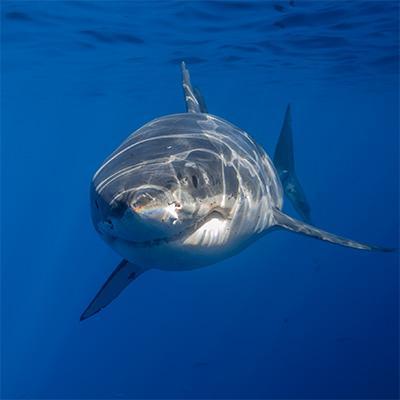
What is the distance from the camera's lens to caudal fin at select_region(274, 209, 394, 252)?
4781 mm

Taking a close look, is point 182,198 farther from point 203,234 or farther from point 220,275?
point 220,275

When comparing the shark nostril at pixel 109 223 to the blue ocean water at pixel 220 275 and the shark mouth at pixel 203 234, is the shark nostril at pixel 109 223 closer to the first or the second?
the shark mouth at pixel 203 234

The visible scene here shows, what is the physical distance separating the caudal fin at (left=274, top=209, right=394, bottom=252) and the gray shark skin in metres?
0.01

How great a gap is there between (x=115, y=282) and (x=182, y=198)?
304cm

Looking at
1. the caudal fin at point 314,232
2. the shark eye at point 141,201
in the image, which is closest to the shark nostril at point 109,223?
the shark eye at point 141,201

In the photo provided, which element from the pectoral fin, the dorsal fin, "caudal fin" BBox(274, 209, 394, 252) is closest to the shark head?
"caudal fin" BBox(274, 209, 394, 252)

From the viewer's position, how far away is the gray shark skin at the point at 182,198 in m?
2.92

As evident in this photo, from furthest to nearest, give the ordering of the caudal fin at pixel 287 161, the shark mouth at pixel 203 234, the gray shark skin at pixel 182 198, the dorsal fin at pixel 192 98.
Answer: the caudal fin at pixel 287 161, the dorsal fin at pixel 192 98, the shark mouth at pixel 203 234, the gray shark skin at pixel 182 198

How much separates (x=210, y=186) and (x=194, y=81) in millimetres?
28568

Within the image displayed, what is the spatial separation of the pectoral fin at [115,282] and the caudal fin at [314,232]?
5.90 feet

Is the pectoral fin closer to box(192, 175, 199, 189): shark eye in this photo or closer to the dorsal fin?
the dorsal fin

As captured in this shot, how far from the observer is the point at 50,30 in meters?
17.5

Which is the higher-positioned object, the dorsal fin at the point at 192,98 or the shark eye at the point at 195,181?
the shark eye at the point at 195,181

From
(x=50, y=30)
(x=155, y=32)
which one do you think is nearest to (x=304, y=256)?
(x=155, y=32)
